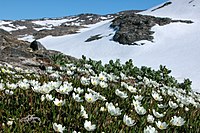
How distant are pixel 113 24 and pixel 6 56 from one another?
3412cm

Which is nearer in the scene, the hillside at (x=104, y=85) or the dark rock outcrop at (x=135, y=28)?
the hillside at (x=104, y=85)

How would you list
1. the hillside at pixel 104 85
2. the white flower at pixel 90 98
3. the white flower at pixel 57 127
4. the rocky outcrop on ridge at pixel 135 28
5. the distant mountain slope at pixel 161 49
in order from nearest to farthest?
the white flower at pixel 57 127, the hillside at pixel 104 85, the white flower at pixel 90 98, the distant mountain slope at pixel 161 49, the rocky outcrop on ridge at pixel 135 28

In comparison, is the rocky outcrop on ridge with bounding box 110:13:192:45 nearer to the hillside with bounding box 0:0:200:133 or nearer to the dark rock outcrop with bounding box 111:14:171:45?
the dark rock outcrop with bounding box 111:14:171:45

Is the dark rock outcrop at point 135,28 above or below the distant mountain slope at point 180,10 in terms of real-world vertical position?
below

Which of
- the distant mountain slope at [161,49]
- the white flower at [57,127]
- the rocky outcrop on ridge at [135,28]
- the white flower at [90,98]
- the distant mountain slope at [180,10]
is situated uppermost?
the white flower at [57,127]

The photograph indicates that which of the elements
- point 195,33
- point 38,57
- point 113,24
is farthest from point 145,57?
point 38,57

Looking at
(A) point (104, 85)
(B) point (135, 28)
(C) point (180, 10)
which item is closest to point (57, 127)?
(A) point (104, 85)

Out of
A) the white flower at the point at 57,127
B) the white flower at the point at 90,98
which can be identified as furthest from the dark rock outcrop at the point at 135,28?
the white flower at the point at 57,127

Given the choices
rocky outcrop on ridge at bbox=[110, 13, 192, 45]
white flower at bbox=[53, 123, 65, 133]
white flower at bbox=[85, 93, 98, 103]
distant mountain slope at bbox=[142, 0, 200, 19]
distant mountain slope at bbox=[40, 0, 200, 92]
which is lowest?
distant mountain slope at bbox=[40, 0, 200, 92]

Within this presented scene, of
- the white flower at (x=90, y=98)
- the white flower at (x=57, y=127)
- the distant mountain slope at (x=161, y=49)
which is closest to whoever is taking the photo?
the white flower at (x=57, y=127)

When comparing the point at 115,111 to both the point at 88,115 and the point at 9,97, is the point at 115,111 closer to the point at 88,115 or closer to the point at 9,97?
the point at 88,115

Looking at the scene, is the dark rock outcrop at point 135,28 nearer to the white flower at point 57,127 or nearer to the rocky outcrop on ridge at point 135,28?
the rocky outcrop on ridge at point 135,28

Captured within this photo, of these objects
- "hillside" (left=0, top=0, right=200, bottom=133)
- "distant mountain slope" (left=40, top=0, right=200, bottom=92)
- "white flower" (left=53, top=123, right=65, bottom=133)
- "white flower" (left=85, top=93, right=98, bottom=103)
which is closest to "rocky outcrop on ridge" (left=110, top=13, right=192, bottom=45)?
"hillside" (left=0, top=0, right=200, bottom=133)

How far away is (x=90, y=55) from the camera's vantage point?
3325 cm
